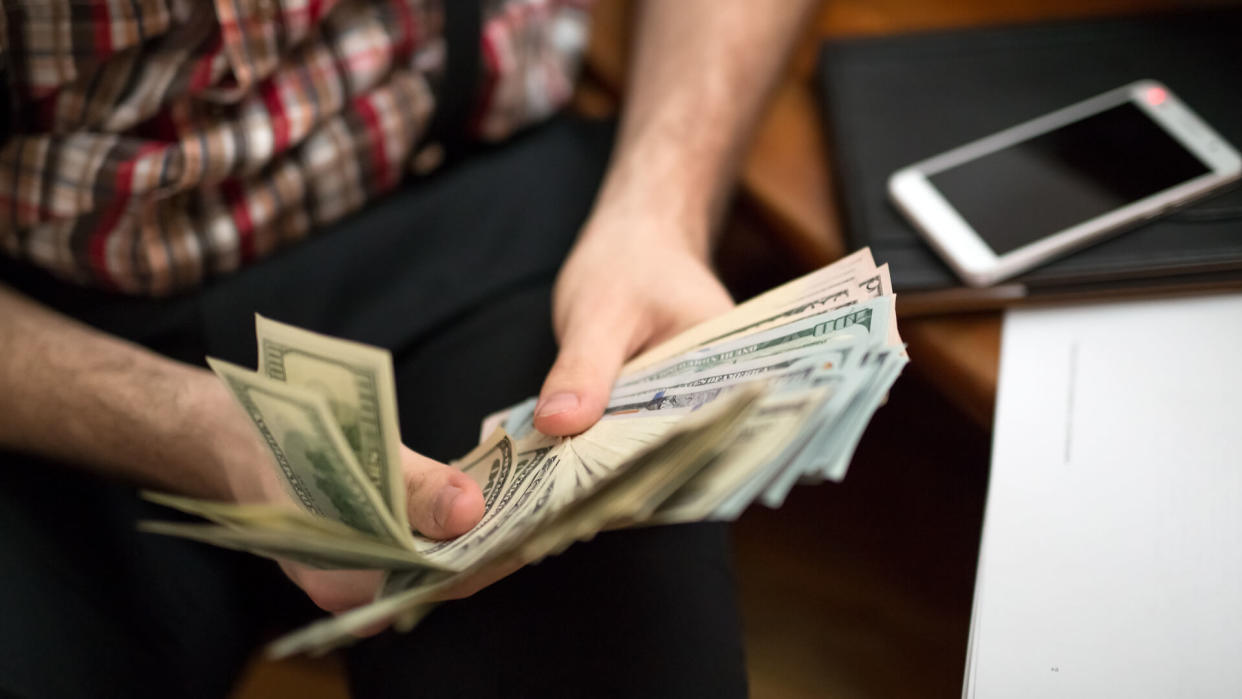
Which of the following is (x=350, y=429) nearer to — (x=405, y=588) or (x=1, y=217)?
(x=405, y=588)

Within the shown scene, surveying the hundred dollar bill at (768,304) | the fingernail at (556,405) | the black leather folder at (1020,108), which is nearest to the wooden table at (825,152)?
the black leather folder at (1020,108)

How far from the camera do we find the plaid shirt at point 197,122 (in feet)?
1.94

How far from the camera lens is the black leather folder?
0.60 metres

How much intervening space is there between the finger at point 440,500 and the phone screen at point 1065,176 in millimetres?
421

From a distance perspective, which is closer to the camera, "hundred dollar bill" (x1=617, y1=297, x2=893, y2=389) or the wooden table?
"hundred dollar bill" (x1=617, y1=297, x2=893, y2=389)

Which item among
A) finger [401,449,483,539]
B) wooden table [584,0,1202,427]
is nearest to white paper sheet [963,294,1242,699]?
wooden table [584,0,1202,427]

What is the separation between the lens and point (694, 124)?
739mm

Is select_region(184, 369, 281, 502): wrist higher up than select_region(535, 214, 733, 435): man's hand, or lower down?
lower down

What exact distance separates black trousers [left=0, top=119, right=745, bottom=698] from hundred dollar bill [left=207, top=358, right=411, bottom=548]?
0.17 metres

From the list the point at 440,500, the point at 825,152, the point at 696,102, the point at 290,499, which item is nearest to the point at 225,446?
the point at 290,499

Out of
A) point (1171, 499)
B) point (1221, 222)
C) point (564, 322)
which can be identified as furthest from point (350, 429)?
point (1221, 222)

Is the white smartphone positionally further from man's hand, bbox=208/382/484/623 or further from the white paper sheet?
man's hand, bbox=208/382/484/623

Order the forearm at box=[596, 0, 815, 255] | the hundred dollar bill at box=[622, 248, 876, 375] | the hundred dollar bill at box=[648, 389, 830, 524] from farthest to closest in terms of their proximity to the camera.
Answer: the forearm at box=[596, 0, 815, 255] → the hundred dollar bill at box=[622, 248, 876, 375] → the hundred dollar bill at box=[648, 389, 830, 524]

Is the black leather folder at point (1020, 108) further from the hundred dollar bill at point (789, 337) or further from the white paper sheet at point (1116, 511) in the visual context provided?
the hundred dollar bill at point (789, 337)
